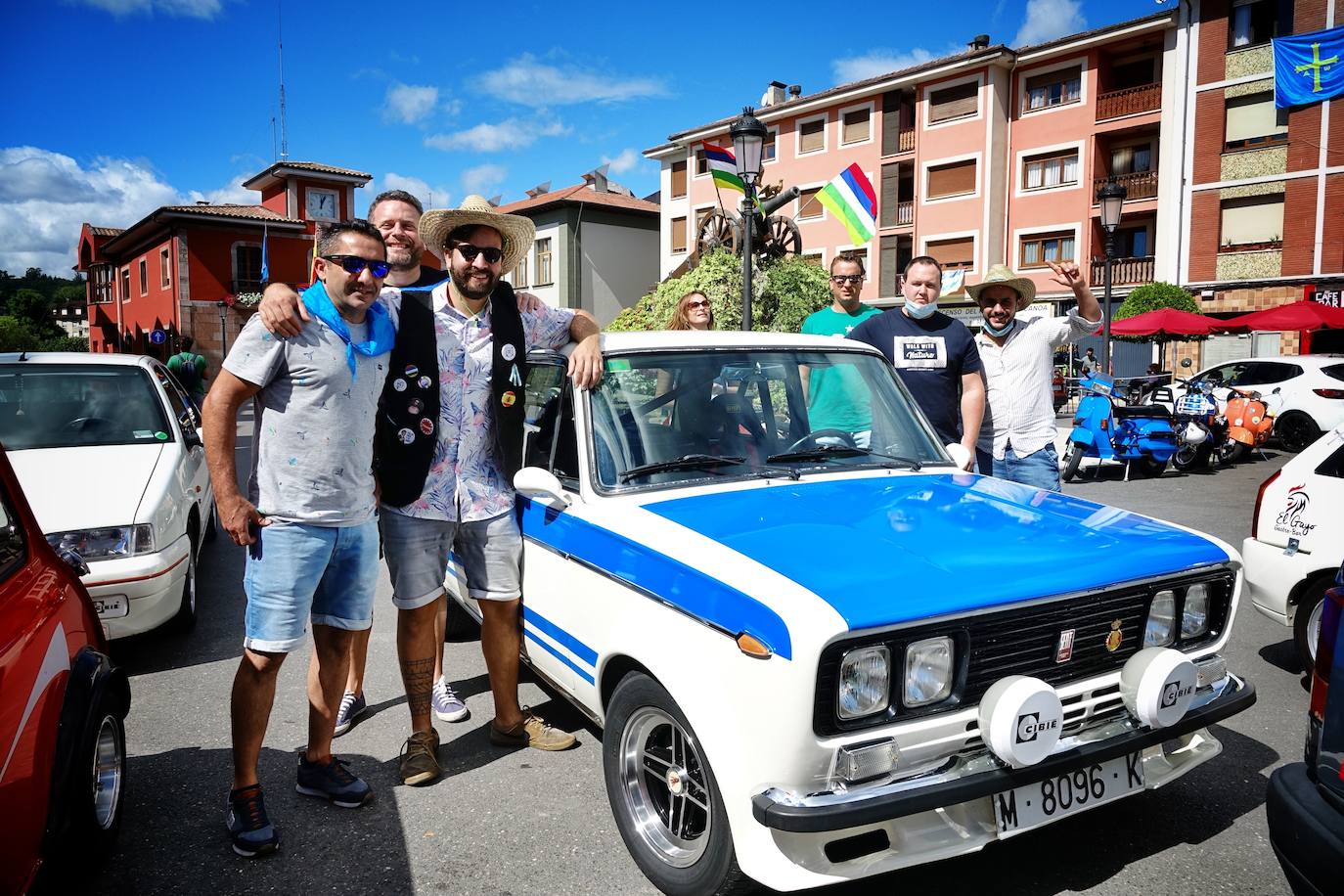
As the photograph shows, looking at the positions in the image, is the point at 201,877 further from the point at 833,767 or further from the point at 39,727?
the point at 833,767

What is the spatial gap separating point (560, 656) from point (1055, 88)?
35.6m

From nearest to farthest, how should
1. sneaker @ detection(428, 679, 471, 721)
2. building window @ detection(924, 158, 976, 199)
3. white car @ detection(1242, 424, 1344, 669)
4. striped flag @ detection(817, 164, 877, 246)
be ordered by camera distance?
sneaker @ detection(428, 679, 471, 721), white car @ detection(1242, 424, 1344, 669), striped flag @ detection(817, 164, 877, 246), building window @ detection(924, 158, 976, 199)

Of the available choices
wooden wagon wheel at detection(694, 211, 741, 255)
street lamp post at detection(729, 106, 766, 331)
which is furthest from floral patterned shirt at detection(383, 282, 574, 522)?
wooden wagon wheel at detection(694, 211, 741, 255)

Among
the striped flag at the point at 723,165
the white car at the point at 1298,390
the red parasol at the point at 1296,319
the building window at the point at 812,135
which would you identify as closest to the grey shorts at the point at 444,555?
the striped flag at the point at 723,165

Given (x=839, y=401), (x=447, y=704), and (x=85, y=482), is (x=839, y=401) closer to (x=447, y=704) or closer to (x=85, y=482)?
(x=447, y=704)

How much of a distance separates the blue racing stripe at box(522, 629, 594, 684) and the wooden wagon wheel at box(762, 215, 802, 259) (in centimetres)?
1272

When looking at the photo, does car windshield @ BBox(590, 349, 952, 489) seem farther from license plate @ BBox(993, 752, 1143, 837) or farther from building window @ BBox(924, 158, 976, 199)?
building window @ BBox(924, 158, 976, 199)

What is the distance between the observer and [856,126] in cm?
3812

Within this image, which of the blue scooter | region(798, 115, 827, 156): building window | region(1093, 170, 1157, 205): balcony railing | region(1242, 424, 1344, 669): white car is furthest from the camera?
region(798, 115, 827, 156): building window

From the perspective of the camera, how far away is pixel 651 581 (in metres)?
2.87

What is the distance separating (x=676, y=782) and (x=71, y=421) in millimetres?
5207

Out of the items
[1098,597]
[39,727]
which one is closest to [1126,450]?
[1098,597]

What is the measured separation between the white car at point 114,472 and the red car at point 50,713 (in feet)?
5.31

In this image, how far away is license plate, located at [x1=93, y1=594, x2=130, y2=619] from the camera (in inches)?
189
